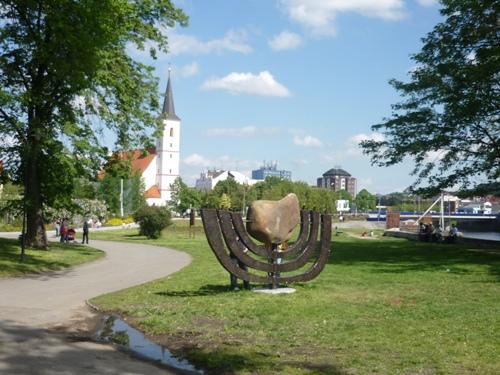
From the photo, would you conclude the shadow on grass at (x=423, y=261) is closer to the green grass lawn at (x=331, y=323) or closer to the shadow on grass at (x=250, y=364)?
the green grass lawn at (x=331, y=323)

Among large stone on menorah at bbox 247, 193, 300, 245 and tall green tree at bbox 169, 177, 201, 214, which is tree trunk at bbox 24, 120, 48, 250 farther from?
tall green tree at bbox 169, 177, 201, 214

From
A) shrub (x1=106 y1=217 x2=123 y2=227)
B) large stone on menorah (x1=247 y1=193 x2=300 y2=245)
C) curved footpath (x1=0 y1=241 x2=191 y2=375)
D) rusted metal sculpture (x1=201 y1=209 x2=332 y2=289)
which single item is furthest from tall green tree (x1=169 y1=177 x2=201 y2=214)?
large stone on menorah (x1=247 y1=193 x2=300 y2=245)

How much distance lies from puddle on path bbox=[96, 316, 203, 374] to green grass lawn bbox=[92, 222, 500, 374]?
0.18 m

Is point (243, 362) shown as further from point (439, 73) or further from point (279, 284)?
point (439, 73)

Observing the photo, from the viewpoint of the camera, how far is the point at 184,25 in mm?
27641

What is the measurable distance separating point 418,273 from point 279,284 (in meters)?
5.76

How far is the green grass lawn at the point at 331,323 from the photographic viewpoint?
728 cm

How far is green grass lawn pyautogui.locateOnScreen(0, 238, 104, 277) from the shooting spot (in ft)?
59.4

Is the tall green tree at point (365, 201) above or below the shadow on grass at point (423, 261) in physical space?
above

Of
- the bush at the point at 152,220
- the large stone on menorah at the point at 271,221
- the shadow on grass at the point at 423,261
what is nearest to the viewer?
the large stone on menorah at the point at 271,221

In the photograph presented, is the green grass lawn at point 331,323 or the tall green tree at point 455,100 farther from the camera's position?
the tall green tree at point 455,100

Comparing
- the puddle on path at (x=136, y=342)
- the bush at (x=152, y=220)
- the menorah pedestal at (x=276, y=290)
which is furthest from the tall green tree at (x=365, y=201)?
the puddle on path at (x=136, y=342)

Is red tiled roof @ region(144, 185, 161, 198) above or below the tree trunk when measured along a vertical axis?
above

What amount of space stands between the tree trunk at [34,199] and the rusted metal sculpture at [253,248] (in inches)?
483
